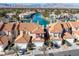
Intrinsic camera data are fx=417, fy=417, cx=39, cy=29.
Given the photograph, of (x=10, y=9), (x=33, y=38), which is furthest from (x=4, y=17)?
(x=33, y=38)

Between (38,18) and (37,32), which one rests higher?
(38,18)

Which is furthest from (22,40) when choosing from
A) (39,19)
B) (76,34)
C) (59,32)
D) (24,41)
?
(76,34)

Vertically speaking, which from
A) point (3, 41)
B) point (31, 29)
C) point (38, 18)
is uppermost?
point (38, 18)

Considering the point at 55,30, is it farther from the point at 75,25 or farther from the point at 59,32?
the point at 75,25

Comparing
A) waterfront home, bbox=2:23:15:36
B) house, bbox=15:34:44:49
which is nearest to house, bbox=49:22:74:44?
house, bbox=15:34:44:49

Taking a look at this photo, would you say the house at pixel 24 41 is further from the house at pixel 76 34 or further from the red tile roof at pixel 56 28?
the house at pixel 76 34

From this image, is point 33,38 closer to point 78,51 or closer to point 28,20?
point 28,20

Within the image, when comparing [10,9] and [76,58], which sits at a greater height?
[10,9]

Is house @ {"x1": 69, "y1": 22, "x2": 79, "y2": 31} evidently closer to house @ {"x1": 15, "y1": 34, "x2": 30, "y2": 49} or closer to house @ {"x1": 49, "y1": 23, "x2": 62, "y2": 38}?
house @ {"x1": 49, "y1": 23, "x2": 62, "y2": 38}
